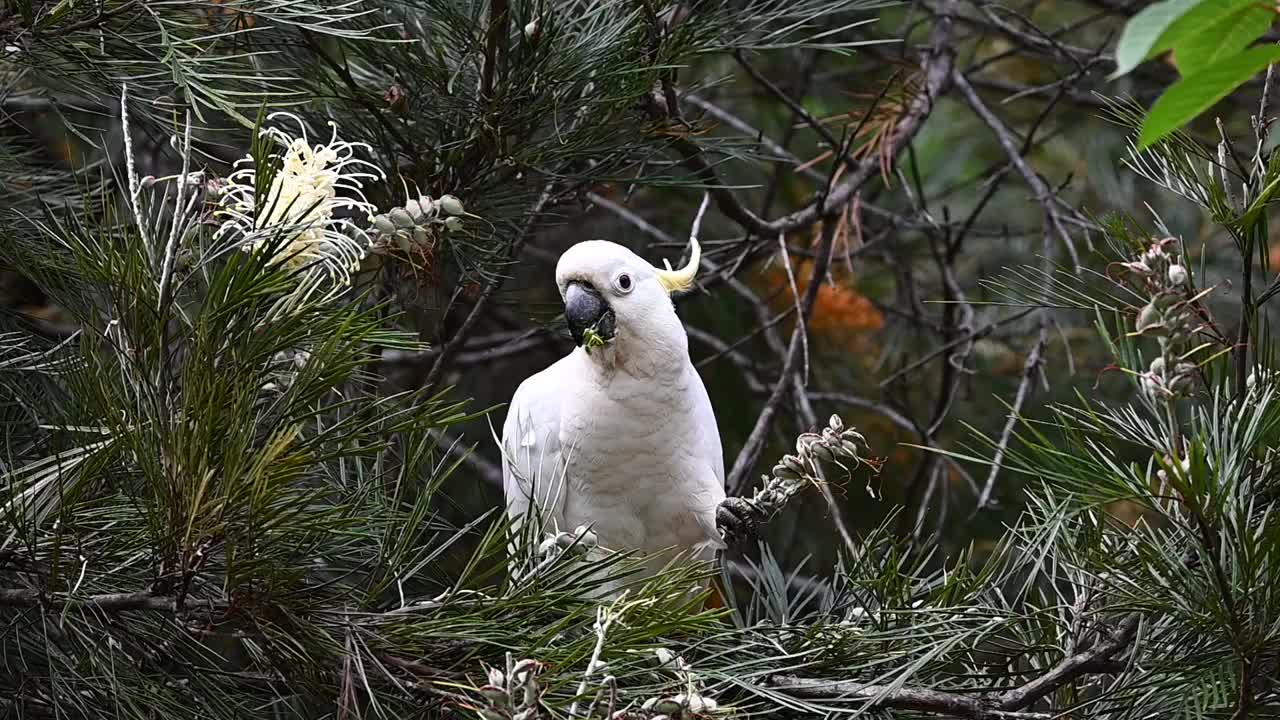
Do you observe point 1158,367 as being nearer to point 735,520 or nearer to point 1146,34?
point 1146,34

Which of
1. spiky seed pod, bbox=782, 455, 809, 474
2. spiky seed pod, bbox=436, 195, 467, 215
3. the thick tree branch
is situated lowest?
the thick tree branch

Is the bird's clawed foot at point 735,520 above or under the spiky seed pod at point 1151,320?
under

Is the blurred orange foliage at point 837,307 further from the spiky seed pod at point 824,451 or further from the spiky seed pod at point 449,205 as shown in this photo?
the spiky seed pod at point 824,451

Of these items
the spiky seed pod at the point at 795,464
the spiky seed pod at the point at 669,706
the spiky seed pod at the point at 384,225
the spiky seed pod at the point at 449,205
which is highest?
the spiky seed pod at the point at 449,205

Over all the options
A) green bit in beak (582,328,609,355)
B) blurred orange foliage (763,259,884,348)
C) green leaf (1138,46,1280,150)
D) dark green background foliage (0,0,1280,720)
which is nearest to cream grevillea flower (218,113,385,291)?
dark green background foliage (0,0,1280,720)

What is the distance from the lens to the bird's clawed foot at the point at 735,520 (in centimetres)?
166

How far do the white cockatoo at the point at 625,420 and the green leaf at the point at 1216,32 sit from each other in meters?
1.20

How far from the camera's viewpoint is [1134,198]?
3607 millimetres

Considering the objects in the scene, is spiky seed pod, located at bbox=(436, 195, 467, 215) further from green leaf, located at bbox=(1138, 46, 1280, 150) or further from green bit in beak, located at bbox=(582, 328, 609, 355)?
green leaf, located at bbox=(1138, 46, 1280, 150)

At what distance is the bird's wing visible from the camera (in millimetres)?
1944

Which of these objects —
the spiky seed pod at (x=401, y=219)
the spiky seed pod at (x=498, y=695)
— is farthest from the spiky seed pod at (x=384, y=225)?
the spiky seed pod at (x=498, y=695)

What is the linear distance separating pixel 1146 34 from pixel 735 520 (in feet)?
3.93

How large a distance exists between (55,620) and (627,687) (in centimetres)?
51

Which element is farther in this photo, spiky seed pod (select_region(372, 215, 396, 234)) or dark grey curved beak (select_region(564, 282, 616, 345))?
dark grey curved beak (select_region(564, 282, 616, 345))
